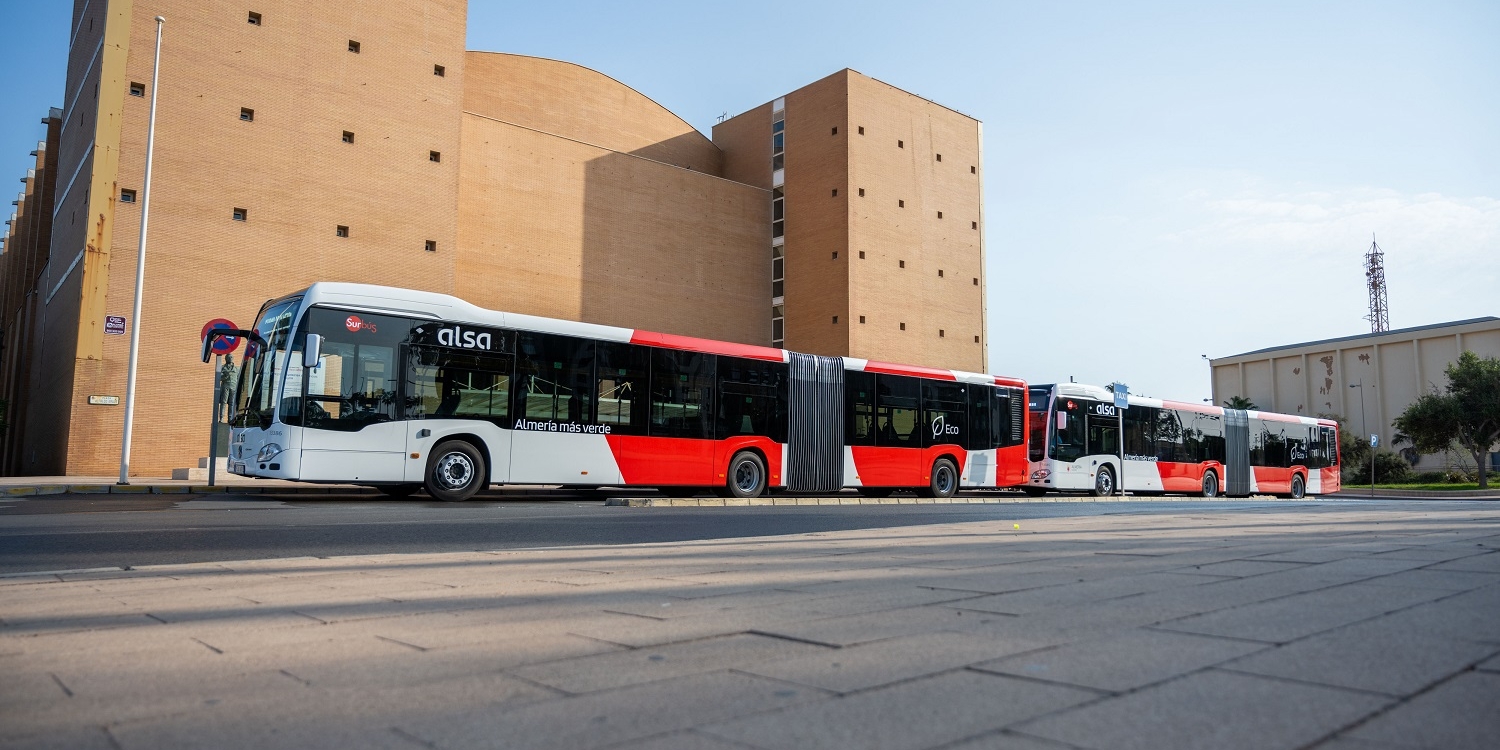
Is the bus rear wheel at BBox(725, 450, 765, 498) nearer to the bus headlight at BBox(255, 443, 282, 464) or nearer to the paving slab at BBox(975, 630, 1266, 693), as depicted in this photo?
the bus headlight at BBox(255, 443, 282, 464)

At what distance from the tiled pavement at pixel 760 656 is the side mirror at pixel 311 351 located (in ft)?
29.4

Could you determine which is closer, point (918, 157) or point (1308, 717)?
point (1308, 717)

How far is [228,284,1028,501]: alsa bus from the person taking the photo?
1489 centimetres

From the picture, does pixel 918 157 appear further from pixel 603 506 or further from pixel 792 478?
pixel 603 506

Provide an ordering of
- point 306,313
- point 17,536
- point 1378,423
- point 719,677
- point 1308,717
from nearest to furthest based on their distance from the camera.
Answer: point 1308,717
point 719,677
point 17,536
point 306,313
point 1378,423

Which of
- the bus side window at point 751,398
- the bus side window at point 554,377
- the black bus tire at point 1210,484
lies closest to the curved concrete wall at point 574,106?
the bus side window at point 751,398

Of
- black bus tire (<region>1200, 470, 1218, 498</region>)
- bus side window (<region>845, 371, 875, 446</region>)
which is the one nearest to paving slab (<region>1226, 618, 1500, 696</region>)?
bus side window (<region>845, 371, 875, 446</region>)

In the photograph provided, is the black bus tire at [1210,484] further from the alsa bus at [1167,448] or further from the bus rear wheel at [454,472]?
the bus rear wheel at [454,472]

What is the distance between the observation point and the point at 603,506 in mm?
15445

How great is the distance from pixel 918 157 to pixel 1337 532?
4875 cm

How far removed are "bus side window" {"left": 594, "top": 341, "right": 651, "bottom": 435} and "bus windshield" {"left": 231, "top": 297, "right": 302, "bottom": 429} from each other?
17.1 feet

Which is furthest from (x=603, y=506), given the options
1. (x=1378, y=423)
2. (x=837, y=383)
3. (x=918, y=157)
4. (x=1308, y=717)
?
(x=1378, y=423)

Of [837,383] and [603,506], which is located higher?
[837,383]

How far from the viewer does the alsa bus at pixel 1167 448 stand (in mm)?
26594
